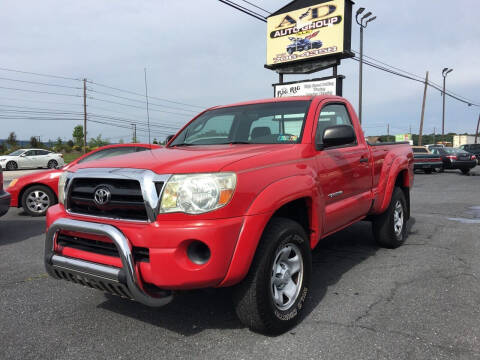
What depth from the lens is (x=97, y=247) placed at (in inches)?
106

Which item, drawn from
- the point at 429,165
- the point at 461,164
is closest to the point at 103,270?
the point at 429,165

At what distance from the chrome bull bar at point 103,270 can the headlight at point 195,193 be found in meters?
0.37

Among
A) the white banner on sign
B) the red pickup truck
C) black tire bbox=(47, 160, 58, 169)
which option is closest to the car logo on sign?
the red pickup truck

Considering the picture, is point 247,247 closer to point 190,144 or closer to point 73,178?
point 73,178

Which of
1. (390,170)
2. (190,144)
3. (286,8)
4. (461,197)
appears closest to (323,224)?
(190,144)

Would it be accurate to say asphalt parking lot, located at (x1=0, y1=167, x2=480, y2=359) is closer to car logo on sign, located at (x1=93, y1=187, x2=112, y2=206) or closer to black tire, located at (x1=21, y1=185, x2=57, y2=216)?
car logo on sign, located at (x1=93, y1=187, x2=112, y2=206)

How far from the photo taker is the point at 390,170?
480 centimetres

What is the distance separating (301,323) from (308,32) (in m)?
17.4

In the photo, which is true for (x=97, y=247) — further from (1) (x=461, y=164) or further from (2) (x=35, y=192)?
(1) (x=461, y=164)

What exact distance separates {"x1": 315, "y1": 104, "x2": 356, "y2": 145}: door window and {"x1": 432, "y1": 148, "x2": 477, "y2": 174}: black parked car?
19272mm

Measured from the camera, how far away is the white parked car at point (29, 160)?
26.0 meters

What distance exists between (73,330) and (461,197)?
10.7 metres

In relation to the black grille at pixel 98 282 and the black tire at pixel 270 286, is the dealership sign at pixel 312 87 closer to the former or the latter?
the black tire at pixel 270 286

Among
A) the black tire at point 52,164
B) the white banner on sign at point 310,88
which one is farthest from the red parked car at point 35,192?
the black tire at point 52,164
